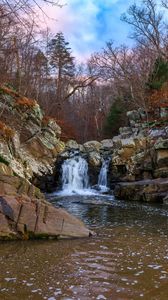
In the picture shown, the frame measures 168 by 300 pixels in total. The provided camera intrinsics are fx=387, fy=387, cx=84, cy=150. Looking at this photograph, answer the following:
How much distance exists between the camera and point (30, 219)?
9.77 m

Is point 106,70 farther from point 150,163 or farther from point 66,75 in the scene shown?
point 150,163

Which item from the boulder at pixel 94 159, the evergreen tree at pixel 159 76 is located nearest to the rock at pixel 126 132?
the evergreen tree at pixel 159 76

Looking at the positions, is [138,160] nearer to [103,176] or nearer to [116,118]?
[103,176]

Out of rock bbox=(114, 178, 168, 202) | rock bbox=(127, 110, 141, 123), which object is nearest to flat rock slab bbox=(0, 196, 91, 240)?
rock bbox=(114, 178, 168, 202)

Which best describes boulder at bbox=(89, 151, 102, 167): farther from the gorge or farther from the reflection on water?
the reflection on water

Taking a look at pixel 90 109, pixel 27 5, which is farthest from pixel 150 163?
pixel 90 109

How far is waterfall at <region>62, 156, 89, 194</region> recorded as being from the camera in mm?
24594

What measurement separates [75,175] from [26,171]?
5.85m

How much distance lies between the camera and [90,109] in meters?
47.8

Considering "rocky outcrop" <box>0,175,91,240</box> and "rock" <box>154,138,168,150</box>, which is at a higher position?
"rock" <box>154,138,168,150</box>

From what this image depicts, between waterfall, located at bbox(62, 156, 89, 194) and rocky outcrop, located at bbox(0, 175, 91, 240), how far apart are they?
A: 44.6 feet

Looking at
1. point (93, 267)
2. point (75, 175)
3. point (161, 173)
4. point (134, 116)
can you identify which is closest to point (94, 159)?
point (75, 175)

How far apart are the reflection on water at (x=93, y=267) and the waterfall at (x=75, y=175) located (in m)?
13.0

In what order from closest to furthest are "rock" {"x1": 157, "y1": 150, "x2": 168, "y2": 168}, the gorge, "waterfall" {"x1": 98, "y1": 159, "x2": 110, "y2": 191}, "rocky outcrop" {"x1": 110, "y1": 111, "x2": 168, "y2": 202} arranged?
the gorge, "rocky outcrop" {"x1": 110, "y1": 111, "x2": 168, "y2": 202}, "rock" {"x1": 157, "y1": 150, "x2": 168, "y2": 168}, "waterfall" {"x1": 98, "y1": 159, "x2": 110, "y2": 191}
